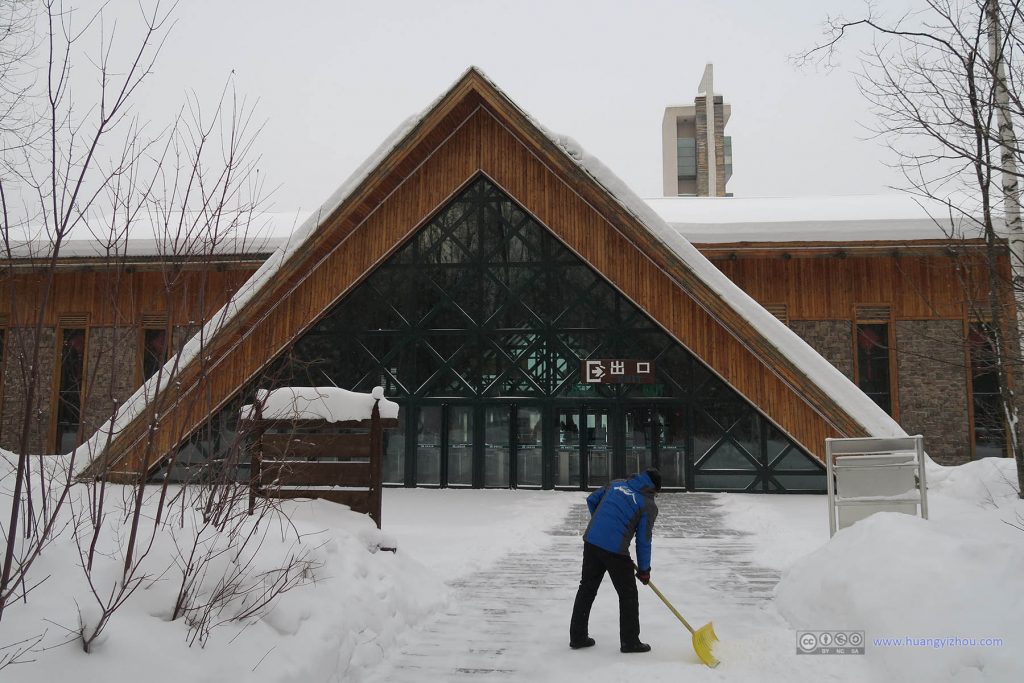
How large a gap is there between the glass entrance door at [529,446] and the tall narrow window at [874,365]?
715 centimetres

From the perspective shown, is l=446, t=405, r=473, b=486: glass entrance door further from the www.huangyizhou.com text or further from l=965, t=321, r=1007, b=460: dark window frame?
l=965, t=321, r=1007, b=460: dark window frame

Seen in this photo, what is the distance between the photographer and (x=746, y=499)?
13016 mm

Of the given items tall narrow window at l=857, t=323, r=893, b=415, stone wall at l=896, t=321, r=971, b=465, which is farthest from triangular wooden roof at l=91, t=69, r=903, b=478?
stone wall at l=896, t=321, r=971, b=465

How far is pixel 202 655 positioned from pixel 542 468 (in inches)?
428

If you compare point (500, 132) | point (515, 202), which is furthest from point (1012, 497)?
point (500, 132)

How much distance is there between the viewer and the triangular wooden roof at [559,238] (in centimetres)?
1130

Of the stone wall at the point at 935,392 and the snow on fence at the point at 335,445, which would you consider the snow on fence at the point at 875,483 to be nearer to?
the snow on fence at the point at 335,445

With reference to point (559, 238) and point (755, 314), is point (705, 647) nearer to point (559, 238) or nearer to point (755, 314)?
point (755, 314)

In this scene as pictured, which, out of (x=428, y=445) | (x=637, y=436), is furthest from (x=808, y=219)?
(x=428, y=445)

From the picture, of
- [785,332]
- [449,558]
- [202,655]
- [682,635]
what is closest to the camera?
[202,655]

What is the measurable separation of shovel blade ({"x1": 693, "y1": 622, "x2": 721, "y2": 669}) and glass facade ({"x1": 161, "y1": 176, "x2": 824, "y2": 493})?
363 inches

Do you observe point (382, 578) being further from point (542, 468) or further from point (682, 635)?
point (542, 468)

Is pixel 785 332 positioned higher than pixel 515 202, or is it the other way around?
pixel 515 202

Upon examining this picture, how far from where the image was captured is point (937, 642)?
4254mm
